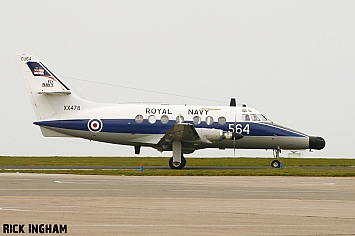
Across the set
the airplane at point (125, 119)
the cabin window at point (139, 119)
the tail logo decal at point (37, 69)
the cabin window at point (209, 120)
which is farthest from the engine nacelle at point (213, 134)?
the tail logo decal at point (37, 69)

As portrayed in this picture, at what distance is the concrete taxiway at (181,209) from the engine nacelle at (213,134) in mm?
15995

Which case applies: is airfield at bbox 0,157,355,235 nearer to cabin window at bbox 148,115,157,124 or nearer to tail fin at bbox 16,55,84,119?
cabin window at bbox 148,115,157,124

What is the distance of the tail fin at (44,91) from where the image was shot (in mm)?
39312

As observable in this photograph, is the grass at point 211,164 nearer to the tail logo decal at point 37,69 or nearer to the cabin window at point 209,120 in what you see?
the cabin window at point 209,120

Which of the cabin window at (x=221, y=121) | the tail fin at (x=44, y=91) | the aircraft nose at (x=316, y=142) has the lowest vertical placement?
the aircraft nose at (x=316, y=142)

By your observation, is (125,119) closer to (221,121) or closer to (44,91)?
(44,91)

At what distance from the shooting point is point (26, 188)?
67.6ft

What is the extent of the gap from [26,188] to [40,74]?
19662 millimetres

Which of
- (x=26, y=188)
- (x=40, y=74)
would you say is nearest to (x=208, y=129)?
(x=40, y=74)

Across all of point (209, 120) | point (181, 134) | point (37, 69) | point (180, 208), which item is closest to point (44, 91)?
point (37, 69)

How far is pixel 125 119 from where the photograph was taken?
39219 millimetres

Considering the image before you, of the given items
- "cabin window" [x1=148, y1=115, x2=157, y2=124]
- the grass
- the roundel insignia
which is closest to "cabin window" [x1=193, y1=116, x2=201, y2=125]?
"cabin window" [x1=148, y1=115, x2=157, y2=124]

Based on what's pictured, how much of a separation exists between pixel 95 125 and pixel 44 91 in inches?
149

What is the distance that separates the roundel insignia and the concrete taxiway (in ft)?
55.7
